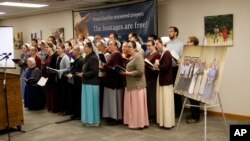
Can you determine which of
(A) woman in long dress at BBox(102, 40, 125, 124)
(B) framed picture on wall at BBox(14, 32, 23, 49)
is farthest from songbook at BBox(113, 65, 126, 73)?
(B) framed picture on wall at BBox(14, 32, 23, 49)

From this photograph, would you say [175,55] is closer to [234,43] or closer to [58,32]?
[234,43]

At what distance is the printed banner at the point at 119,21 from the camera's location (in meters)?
6.98

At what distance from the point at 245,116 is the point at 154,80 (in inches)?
70.6

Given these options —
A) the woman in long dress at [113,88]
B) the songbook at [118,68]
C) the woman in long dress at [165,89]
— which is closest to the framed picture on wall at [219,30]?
the woman in long dress at [165,89]

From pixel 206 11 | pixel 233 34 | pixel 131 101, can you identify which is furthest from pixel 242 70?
pixel 131 101

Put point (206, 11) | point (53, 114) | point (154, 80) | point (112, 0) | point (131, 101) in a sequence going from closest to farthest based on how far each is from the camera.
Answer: point (131, 101) → point (154, 80) → point (206, 11) → point (53, 114) → point (112, 0)

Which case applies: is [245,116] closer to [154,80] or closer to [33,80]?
[154,80]

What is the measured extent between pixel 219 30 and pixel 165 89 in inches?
69.4

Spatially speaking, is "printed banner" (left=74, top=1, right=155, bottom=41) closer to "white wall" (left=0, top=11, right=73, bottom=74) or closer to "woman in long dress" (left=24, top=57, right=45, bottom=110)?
"white wall" (left=0, top=11, right=73, bottom=74)

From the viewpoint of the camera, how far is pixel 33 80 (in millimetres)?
6789

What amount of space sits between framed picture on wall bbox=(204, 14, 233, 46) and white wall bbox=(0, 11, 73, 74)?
4.76m

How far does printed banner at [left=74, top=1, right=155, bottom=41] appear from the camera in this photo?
6.98m

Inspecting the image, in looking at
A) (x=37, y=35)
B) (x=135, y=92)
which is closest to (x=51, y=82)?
(x=135, y=92)

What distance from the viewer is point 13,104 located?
529 centimetres
